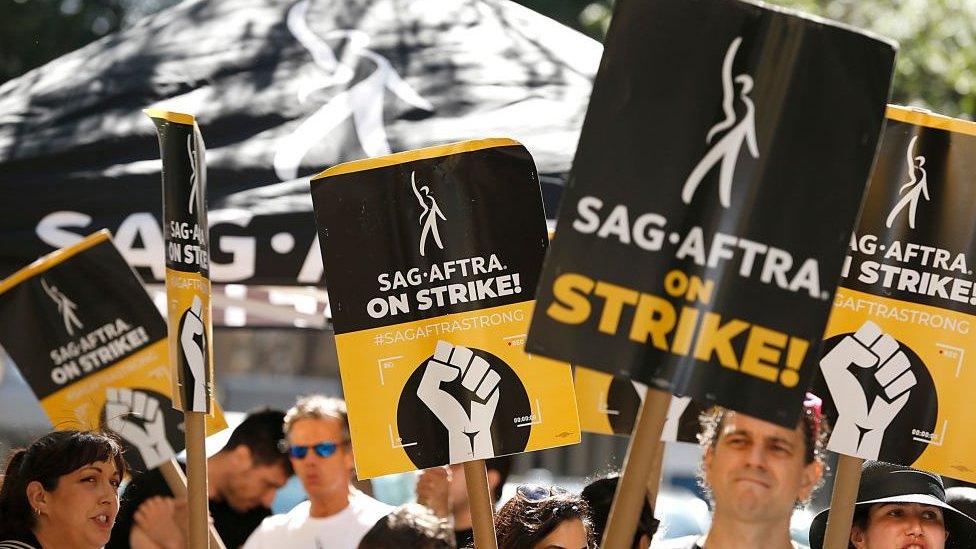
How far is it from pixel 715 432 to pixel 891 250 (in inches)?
24.3

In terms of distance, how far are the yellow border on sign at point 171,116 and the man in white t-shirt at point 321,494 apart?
6.77 ft

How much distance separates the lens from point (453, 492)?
6.06m

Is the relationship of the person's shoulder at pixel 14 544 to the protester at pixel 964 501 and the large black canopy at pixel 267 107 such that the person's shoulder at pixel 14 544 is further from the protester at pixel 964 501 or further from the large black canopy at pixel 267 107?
the protester at pixel 964 501

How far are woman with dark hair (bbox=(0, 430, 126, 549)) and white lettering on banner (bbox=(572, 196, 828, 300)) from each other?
194 centimetres

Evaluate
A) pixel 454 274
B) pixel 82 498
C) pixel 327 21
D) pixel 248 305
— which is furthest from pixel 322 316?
pixel 454 274

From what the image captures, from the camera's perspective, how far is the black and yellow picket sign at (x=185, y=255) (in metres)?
3.82

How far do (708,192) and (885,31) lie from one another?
15.8 meters

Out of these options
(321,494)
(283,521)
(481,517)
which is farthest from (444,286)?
(283,521)

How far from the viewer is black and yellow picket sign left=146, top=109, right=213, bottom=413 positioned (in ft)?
12.5

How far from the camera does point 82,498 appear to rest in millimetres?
4164

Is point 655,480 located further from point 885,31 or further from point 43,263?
point 885,31

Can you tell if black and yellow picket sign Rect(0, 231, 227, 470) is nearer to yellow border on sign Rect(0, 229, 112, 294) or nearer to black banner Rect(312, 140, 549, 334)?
yellow border on sign Rect(0, 229, 112, 294)

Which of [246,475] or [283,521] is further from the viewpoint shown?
[246,475]

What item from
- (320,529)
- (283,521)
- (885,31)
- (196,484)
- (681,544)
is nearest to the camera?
(196,484)
